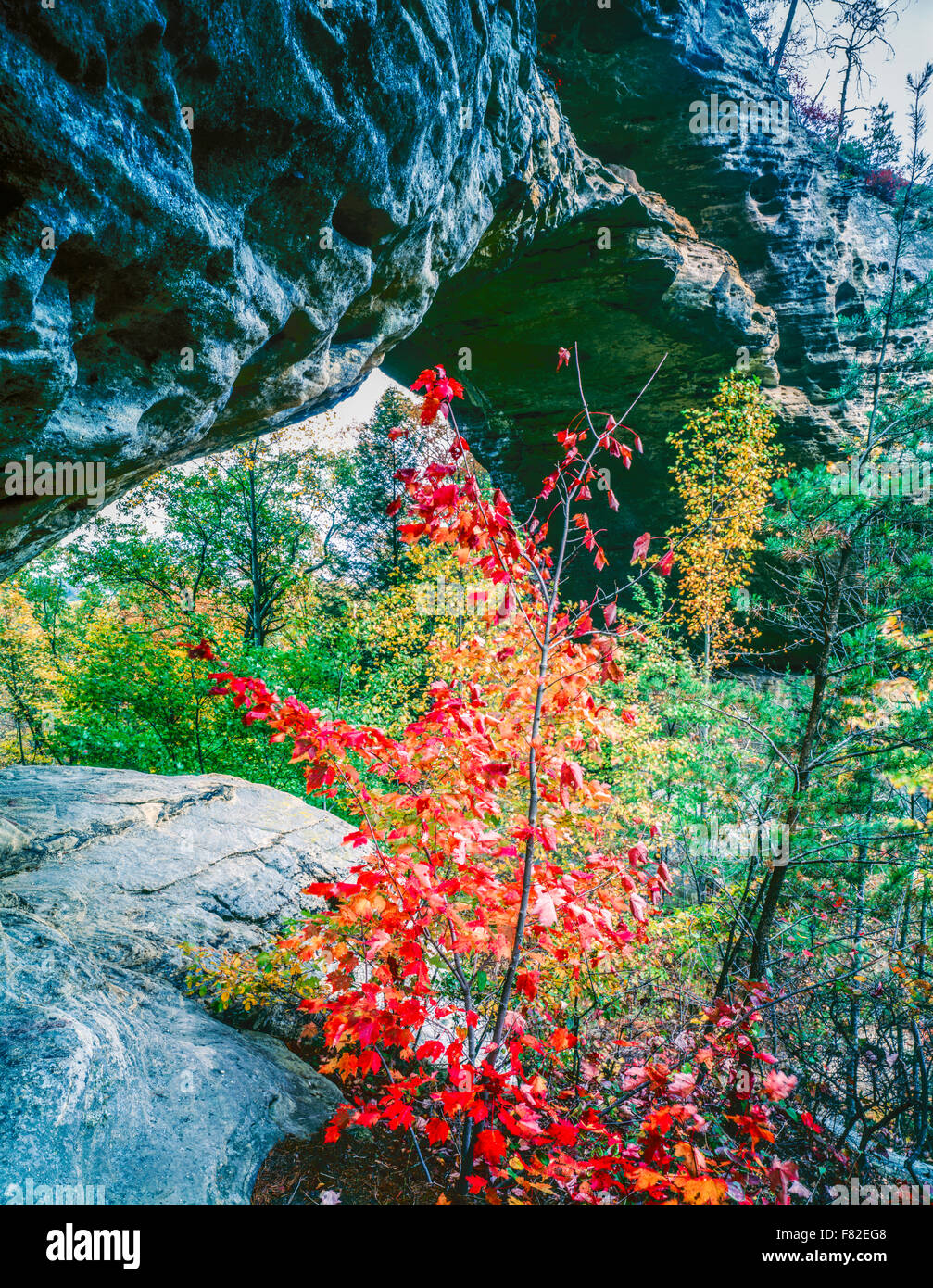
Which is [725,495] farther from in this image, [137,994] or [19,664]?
[19,664]

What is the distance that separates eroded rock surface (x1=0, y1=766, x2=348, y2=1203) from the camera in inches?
88.2

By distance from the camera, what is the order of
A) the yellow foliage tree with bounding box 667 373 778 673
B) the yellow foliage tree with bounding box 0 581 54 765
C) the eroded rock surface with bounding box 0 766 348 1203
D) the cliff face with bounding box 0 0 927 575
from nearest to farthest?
the eroded rock surface with bounding box 0 766 348 1203
the cliff face with bounding box 0 0 927 575
the yellow foliage tree with bounding box 667 373 778 673
the yellow foliage tree with bounding box 0 581 54 765

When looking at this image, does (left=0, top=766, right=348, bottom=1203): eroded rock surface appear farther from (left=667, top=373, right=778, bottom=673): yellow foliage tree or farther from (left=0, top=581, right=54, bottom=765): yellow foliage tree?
(left=0, top=581, right=54, bottom=765): yellow foliage tree

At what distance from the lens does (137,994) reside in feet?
10.1

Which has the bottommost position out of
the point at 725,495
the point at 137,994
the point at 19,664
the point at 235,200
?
the point at 137,994

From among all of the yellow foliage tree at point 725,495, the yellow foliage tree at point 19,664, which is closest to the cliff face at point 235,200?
the yellow foliage tree at point 725,495

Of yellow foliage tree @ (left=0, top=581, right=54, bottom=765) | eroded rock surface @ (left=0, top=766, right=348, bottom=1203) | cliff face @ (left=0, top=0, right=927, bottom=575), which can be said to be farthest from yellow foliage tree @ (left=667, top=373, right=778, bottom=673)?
yellow foliage tree @ (left=0, top=581, right=54, bottom=765)

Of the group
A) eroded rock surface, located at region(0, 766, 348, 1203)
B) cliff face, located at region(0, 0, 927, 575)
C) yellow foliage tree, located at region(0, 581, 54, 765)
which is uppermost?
cliff face, located at region(0, 0, 927, 575)

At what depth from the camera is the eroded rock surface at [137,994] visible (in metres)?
2.24

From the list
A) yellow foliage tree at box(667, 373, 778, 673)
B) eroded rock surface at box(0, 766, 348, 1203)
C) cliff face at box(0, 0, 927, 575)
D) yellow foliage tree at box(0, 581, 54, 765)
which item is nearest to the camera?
eroded rock surface at box(0, 766, 348, 1203)

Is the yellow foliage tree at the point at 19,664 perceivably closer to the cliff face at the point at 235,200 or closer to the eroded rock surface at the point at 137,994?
the eroded rock surface at the point at 137,994

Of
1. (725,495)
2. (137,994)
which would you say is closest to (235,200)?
(137,994)

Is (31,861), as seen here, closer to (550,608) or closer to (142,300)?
(142,300)
